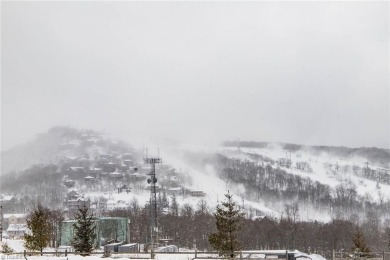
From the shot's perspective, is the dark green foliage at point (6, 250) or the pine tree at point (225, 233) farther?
the dark green foliage at point (6, 250)

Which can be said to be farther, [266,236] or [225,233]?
[266,236]

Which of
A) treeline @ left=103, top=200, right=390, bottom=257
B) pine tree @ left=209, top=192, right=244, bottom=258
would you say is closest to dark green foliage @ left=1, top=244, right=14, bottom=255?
pine tree @ left=209, top=192, right=244, bottom=258

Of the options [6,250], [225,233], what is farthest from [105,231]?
[225,233]

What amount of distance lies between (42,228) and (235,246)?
1758cm

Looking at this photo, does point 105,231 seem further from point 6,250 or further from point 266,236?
point 6,250

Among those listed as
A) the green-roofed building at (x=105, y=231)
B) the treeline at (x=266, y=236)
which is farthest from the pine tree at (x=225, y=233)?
the treeline at (x=266, y=236)

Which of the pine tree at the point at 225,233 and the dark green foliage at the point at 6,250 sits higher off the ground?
the pine tree at the point at 225,233

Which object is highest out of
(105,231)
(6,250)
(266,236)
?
(6,250)

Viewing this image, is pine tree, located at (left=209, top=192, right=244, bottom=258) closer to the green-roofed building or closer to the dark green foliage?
the dark green foliage

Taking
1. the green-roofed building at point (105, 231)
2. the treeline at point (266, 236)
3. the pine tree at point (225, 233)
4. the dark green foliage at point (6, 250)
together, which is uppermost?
the pine tree at point (225, 233)

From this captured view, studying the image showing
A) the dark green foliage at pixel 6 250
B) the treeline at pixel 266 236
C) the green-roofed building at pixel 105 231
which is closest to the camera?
the dark green foliage at pixel 6 250

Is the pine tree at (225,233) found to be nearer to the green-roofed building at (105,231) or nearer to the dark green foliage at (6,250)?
the dark green foliage at (6,250)

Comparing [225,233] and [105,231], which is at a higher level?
[225,233]

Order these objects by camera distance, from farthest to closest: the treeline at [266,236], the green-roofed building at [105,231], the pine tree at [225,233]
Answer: the treeline at [266,236], the green-roofed building at [105,231], the pine tree at [225,233]
